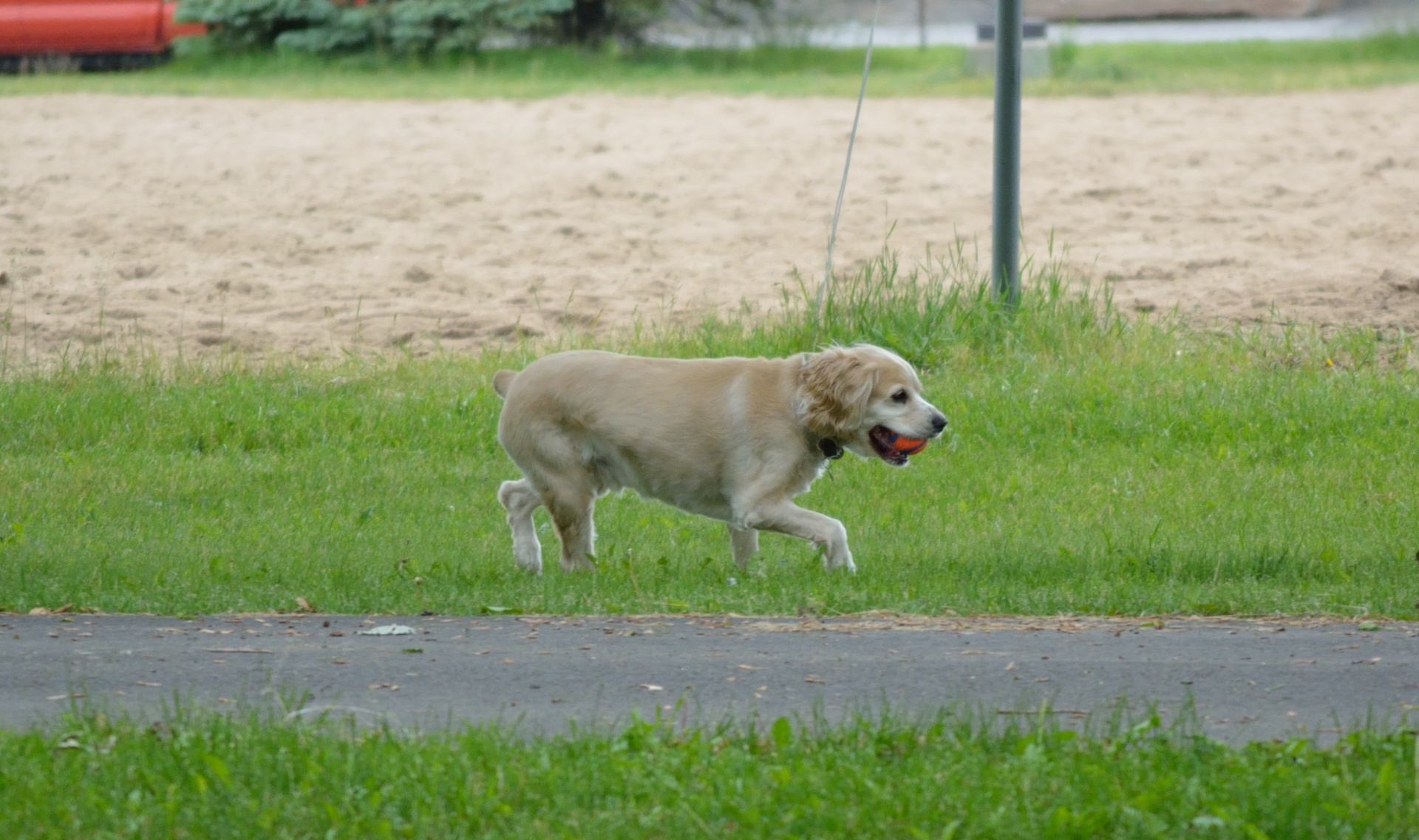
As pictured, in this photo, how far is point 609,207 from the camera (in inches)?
752

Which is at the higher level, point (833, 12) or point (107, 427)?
point (833, 12)

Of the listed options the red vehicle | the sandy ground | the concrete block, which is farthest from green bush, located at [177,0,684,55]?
the concrete block

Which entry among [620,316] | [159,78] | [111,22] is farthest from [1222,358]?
[111,22]

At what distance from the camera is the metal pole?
13.4 m

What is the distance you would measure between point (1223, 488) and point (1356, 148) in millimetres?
10927

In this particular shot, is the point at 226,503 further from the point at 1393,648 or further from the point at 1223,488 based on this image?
the point at 1393,648

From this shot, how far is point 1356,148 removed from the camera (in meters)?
20.0

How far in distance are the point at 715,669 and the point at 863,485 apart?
4.75 m

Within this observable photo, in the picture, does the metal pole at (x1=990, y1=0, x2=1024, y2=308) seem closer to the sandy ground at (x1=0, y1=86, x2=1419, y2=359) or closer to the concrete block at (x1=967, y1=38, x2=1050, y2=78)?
the sandy ground at (x1=0, y1=86, x2=1419, y2=359)

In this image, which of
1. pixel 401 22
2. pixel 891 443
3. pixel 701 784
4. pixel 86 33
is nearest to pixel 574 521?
pixel 891 443

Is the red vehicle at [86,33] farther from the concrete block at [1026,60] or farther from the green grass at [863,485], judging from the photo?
the green grass at [863,485]

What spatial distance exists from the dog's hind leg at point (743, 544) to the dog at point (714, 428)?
1.01ft

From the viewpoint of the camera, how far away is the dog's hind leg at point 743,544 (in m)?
8.72

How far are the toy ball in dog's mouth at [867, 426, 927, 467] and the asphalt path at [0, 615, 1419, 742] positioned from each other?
3.89ft
